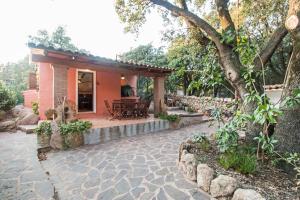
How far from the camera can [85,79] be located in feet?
33.9

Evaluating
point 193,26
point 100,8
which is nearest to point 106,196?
point 193,26

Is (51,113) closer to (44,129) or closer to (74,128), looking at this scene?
(44,129)

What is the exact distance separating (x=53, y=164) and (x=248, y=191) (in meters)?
4.61

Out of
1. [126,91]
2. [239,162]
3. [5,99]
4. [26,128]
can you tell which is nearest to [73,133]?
[26,128]

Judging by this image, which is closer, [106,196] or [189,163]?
[106,196]

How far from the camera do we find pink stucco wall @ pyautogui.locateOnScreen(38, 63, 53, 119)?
30.7 feet

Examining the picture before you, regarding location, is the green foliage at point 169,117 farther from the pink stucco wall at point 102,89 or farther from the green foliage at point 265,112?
the green foliage at point 265,112

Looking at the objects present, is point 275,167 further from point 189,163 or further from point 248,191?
point 189,163

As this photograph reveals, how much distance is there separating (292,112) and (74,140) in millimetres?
6092

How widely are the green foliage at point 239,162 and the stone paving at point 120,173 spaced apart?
773mm

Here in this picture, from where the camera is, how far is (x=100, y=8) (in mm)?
7352

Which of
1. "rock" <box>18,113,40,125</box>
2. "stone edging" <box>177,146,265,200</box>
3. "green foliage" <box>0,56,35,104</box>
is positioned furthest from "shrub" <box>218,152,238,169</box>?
"green foliage" <box>0,56,35,104</box>

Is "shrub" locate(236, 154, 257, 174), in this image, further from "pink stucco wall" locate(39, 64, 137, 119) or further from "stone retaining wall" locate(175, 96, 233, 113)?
"stone retaining wall" locate(175, 96, 233, 113)

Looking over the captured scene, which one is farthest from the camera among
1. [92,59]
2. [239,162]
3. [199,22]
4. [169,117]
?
[169,117]
